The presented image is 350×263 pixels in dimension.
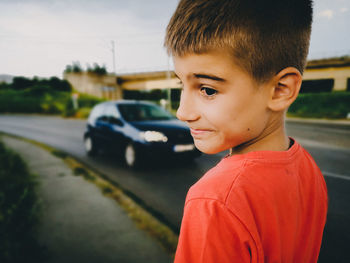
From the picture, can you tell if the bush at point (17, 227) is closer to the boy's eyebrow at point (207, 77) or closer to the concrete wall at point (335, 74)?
the boy's eyebrow at point (207, 77)

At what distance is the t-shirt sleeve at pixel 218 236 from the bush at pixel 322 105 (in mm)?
25065

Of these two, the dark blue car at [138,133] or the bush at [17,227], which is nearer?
the bush at [17,227]

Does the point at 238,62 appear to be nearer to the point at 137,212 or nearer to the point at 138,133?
the point at 137,212

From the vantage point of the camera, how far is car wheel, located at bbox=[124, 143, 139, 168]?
17.8ft

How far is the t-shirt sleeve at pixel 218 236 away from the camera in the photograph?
2.00ft

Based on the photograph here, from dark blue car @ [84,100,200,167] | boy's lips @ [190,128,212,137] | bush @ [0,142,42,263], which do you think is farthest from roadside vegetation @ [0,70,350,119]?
boy's lips @ [190,128,212,137]

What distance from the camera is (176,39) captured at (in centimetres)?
82

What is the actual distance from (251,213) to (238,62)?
47 cm

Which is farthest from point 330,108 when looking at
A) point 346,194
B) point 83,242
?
point 83,242

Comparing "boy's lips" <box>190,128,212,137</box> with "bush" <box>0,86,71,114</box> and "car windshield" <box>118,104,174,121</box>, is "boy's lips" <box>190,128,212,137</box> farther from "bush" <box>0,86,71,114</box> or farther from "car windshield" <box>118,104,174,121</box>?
"bush" <box>0,86,71,114</box>

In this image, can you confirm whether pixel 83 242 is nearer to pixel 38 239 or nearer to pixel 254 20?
pixel 38 239

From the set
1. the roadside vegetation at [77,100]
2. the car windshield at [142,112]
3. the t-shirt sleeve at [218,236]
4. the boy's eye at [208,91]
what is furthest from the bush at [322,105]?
the t-shirt sleeve at [218,236]

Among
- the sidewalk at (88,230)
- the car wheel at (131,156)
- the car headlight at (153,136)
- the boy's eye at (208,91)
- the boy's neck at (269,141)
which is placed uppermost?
the boy's eye at (208,91)

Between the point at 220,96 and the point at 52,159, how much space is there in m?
6.49
